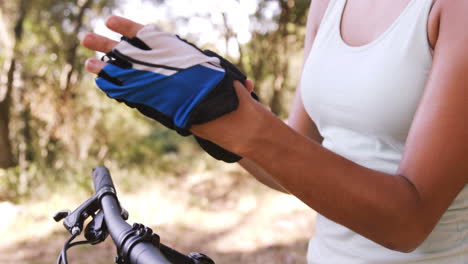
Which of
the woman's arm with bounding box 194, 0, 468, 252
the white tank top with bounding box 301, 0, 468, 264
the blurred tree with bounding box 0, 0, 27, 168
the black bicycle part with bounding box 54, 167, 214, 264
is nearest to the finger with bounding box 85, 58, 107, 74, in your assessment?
the woman's arm with bounding box 194, 0, 468, 252

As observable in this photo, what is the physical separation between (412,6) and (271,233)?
16.3 ft

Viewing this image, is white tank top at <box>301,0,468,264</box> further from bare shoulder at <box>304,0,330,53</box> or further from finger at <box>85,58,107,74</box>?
finger at <box>85,58,107,74</box>

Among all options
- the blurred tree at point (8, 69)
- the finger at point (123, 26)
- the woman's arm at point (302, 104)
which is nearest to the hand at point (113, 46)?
the finger at point (123, 26)

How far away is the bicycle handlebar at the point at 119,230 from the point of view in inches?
33.2

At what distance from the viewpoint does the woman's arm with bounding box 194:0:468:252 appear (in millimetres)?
689

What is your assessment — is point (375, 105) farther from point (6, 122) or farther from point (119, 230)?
point (6, 122)

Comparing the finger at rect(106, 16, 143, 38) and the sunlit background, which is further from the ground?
the finger at rect(106, 16, 143, 38)

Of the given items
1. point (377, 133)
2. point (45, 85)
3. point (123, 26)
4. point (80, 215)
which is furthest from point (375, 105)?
point (45, 85)

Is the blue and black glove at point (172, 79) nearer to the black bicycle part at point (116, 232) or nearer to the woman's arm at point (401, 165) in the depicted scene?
the woman's arm at point (401, 165)

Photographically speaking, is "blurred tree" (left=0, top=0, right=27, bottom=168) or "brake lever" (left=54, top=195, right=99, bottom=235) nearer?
"brake lever" (left=54, top=195, right=99, bottom=235)

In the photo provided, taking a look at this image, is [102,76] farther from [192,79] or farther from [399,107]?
[399,107]

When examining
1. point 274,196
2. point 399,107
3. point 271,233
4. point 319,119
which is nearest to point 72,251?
point 271,233

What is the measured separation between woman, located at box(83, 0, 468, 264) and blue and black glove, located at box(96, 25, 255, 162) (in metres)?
0.02

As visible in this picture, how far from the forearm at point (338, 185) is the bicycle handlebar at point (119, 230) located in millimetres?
275
